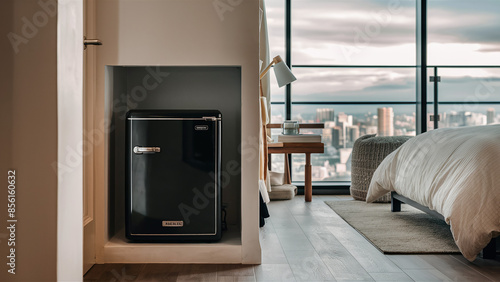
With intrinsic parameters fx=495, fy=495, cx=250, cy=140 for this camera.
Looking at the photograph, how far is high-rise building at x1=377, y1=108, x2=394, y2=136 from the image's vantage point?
17.4 ft

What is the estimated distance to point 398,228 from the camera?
3162 millimetres

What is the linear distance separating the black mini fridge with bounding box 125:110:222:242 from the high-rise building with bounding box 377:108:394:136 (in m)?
3.24

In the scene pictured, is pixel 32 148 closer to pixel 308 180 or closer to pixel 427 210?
pixel 427 210

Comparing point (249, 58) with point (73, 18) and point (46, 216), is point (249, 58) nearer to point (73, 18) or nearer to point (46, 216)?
point (73, 18)

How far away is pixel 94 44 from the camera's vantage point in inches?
85.7

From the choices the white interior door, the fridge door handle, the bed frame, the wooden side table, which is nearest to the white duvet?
the bed frame

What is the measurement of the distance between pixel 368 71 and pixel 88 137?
3.63m

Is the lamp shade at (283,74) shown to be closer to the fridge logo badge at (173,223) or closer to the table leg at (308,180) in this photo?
the table leg at (308,180)

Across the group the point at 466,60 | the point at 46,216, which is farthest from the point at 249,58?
the point at 466,60

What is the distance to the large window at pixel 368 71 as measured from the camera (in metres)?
5.23

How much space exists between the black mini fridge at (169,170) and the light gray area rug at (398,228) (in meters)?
1.03

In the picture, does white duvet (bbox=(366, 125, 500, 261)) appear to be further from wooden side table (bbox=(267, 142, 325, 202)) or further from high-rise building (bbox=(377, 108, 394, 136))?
high-rise building (bbox=(377, 108, 394, 136))

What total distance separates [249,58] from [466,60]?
3897 mm

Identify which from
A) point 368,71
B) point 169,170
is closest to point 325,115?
point 368,71
